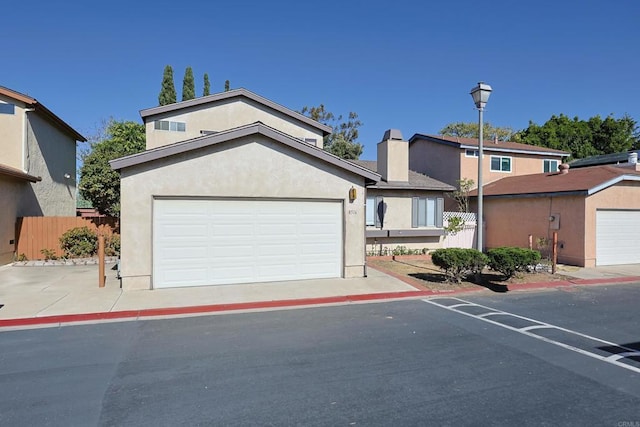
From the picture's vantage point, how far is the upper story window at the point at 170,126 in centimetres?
1970

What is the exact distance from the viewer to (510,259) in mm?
11891

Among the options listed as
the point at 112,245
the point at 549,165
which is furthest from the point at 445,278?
the point at 549,165

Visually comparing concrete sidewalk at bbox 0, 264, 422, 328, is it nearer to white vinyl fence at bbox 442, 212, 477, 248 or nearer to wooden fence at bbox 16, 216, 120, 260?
wooden fence at bbox 16, 216, 120, 260

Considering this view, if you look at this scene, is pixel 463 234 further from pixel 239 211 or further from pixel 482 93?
pixel 239 211

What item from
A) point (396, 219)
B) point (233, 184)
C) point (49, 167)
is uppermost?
point (49, 167)

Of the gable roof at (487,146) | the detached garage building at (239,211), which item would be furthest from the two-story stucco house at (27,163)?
the gable roof at (487,146)

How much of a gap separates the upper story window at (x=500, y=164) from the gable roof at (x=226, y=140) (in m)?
14.4

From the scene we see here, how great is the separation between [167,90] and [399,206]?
28.1 m

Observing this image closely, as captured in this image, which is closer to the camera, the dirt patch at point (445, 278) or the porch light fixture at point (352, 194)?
the dirt patch at point (445, 278)

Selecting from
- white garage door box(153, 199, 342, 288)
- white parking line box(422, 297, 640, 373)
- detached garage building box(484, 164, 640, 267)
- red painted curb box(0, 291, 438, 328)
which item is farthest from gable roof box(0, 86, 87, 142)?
detached garage building box(484, 164, 640, 267)

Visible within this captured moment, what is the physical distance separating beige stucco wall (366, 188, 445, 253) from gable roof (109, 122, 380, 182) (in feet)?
19.5

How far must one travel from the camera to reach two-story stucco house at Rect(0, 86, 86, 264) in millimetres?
15484

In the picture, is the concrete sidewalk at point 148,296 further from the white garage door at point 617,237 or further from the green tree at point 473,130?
the green tree at point 473,130

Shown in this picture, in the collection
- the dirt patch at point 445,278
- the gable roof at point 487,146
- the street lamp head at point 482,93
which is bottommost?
the dirt patch at point 445,278
